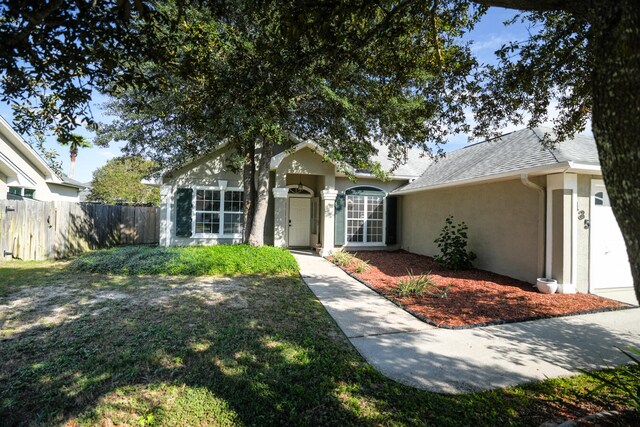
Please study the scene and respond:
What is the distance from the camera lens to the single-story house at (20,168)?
36.5ft

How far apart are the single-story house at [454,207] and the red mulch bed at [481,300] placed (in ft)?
2.01

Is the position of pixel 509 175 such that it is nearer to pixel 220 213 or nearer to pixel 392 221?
pixel 392 221

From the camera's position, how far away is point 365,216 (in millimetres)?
14539

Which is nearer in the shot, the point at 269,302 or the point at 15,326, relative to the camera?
the point at 15,326

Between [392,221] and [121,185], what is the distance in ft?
91.8

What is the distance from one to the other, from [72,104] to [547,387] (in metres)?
5.93

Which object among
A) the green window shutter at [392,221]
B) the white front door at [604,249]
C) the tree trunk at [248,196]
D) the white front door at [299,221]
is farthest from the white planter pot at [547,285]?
the white front door at [299,221]

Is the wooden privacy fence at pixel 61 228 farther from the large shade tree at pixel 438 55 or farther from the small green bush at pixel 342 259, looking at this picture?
the small green bush at pixel 342 259

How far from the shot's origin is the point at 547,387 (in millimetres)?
3527

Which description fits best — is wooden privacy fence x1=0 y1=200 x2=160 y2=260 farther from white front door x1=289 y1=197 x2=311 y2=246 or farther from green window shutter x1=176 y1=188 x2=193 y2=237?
white front door x1=289 y1=197 x2=311 y2=246

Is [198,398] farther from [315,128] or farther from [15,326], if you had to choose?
[315,128]

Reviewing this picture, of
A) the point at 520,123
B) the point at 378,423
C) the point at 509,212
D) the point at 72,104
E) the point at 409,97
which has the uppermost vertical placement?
the point at 409,97

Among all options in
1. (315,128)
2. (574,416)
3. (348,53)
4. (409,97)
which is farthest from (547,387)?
(315,128)

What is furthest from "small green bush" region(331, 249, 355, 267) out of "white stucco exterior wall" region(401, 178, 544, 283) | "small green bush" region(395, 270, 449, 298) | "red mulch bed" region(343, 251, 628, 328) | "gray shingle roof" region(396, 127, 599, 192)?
"gray shingle roof" region(396, 127, 599, 192)
